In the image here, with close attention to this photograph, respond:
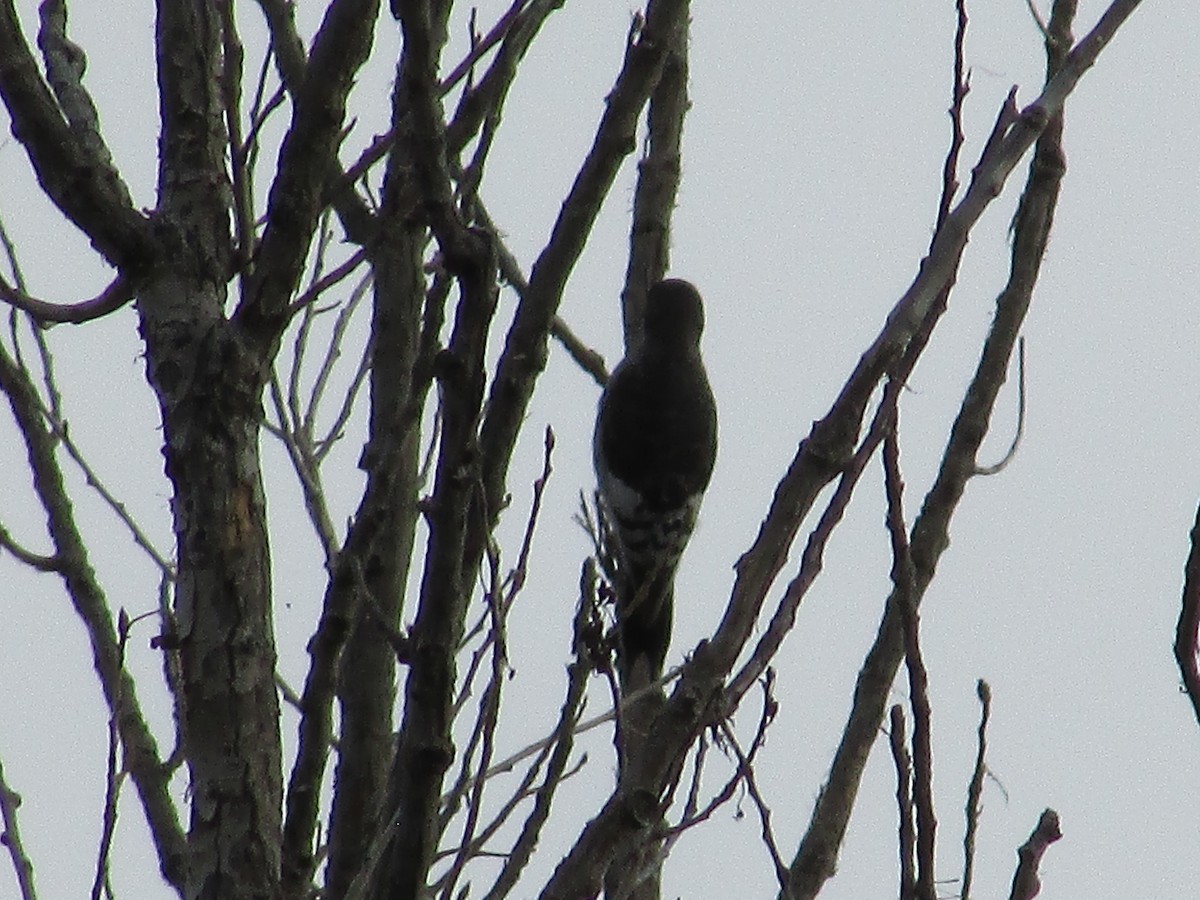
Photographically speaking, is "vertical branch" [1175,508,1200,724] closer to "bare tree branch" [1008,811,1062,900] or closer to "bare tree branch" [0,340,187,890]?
"bare tree branch" [1008,811,1062,900]

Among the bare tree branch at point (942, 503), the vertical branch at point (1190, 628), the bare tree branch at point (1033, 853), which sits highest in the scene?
the bare tree branch at point (942, 503)

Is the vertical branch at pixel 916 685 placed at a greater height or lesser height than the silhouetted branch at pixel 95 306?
lesser

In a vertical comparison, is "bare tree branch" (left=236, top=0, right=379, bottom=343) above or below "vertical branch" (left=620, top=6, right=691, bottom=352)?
below

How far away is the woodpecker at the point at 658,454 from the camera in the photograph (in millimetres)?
5895

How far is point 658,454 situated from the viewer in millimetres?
6020

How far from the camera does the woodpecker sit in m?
5.89

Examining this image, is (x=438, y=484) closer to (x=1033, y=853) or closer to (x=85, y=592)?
(x=1033, y=853)

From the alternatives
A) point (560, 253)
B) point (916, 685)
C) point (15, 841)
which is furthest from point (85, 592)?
point (916, 685)

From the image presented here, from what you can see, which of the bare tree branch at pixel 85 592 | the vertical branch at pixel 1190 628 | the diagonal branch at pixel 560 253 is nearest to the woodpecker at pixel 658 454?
the bare tree branch at pixel 85 592

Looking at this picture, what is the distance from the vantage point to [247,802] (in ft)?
8.84

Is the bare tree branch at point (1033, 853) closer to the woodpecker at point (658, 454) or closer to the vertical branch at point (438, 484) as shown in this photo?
the vertical branch at point (438, 484)

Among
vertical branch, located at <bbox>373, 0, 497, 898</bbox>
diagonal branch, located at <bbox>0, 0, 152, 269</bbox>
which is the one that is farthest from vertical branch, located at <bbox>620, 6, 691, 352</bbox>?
vertical branch, located at <bbox>373, 0, 497, 898</bbox>

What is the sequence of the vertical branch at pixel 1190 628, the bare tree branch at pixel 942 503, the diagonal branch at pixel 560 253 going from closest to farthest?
the vertical branch at pixel 1190 628, the diagonal branch at pixel 560 253, the bare tree branch at pixel 942 503

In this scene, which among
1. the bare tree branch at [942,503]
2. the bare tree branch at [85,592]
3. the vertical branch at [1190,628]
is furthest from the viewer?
the bare tree branch at [85,592]
